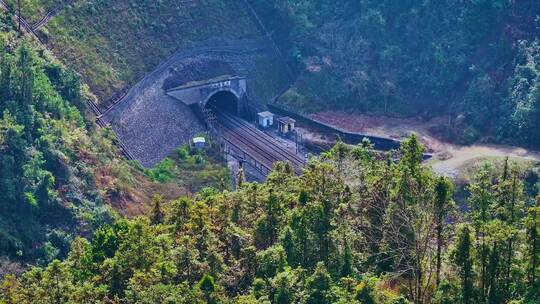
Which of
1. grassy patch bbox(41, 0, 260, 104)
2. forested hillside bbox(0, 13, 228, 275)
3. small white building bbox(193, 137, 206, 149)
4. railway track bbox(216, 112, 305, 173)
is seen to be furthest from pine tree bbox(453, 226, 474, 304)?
grassy patch bbox(41, 0, 260, 104)

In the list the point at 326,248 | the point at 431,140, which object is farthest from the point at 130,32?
the point at 326,248

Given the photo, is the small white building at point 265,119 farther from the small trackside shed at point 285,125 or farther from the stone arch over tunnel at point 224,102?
the stone arch over tunnel at point 224,102

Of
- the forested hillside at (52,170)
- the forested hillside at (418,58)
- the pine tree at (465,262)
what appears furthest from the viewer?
the forested hillside at (418,58)

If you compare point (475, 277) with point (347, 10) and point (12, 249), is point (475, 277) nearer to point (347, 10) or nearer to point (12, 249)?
point (12, 249)

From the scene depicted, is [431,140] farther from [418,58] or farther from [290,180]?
[290,180]

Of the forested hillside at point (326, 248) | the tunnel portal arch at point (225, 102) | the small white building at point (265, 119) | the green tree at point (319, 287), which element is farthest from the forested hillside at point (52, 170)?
the green tree at point (319, 287)

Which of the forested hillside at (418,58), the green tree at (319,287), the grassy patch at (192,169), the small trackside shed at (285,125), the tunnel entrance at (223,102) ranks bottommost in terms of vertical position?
the grassy patch at (192,169)

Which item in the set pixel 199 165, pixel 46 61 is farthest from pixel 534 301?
pixel 46 61
